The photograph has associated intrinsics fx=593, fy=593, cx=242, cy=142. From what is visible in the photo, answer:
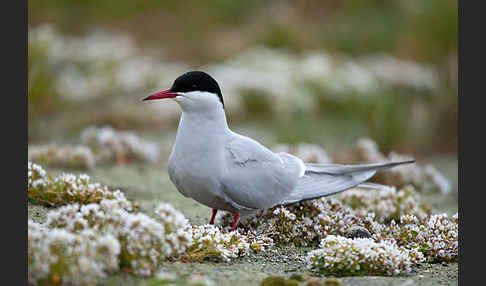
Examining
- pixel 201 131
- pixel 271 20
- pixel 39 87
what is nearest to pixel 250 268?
pixel 201 131

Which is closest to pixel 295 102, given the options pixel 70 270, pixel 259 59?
pixel 259 59

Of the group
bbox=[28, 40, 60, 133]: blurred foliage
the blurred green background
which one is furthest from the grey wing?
bbox=[28, 40, 60, 133]: blurred foliage

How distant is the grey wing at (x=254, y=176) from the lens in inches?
133

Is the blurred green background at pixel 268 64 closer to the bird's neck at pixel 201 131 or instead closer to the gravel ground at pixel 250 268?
the gravel ground at pixel 250 268

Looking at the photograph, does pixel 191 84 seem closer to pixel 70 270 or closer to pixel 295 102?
pixel 70 270

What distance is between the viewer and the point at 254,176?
3.47 meters

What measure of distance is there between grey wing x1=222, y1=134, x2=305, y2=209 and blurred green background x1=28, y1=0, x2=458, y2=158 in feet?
8.31

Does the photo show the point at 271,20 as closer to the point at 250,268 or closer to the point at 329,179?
the point at 329,179

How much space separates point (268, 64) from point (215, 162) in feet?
18.6

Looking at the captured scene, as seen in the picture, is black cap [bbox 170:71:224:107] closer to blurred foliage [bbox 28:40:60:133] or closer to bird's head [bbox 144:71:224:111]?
bird's head [bbox 144:71:224:111]

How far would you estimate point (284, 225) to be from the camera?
358cm

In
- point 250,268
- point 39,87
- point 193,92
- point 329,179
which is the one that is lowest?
point 250,268

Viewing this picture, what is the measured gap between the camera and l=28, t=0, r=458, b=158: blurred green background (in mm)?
6695

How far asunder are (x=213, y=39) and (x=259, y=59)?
2032 mm
